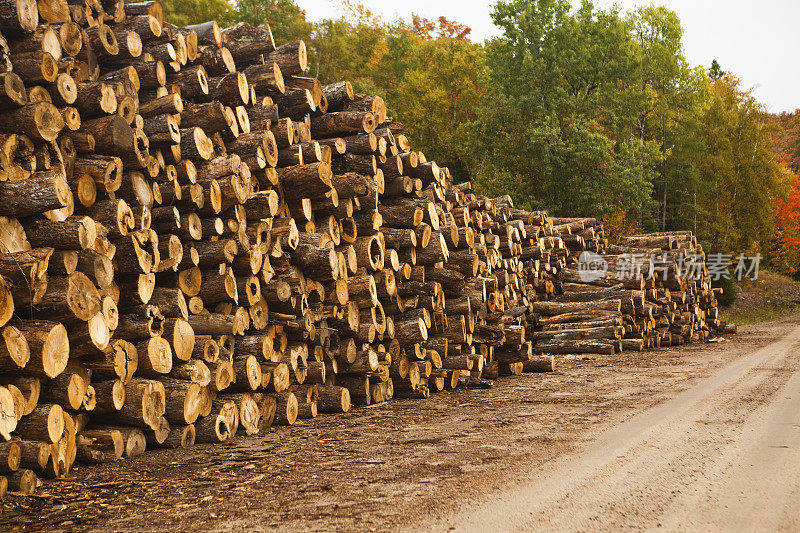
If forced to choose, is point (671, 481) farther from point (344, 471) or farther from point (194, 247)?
point (194, 247)

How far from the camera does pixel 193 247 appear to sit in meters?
6.09

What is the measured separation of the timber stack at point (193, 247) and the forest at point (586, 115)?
20.2m

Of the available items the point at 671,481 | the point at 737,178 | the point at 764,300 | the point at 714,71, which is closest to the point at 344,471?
the point at 671,481

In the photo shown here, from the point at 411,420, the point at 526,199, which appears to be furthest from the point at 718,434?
the point at 526,199

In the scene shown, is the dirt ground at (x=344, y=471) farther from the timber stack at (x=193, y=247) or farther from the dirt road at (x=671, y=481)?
the timber stack at (x=193, y=247)

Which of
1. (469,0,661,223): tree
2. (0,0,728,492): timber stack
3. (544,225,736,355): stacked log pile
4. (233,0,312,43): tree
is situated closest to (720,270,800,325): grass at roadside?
(469,0,661,223): tree

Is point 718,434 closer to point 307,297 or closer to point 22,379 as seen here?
point 307,297

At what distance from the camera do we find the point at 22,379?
449cm

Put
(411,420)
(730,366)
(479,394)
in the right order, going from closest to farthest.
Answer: (411,420), (479,394), (730,366)

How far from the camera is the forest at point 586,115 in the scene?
28.8 meters

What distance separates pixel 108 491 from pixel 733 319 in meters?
27.9

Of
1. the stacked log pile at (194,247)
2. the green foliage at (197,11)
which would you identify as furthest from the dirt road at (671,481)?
the green foliage at (197,11)

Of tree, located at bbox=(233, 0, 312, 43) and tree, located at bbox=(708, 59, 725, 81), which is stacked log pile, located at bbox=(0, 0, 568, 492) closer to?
tree, located at bbox=(233, 0, 312, 43)

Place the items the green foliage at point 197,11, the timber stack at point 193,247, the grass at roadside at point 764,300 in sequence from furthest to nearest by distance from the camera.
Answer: the green foliage at point 197,11 → the grass at roadside at point 764,300 → the timber stack at point 193,247
